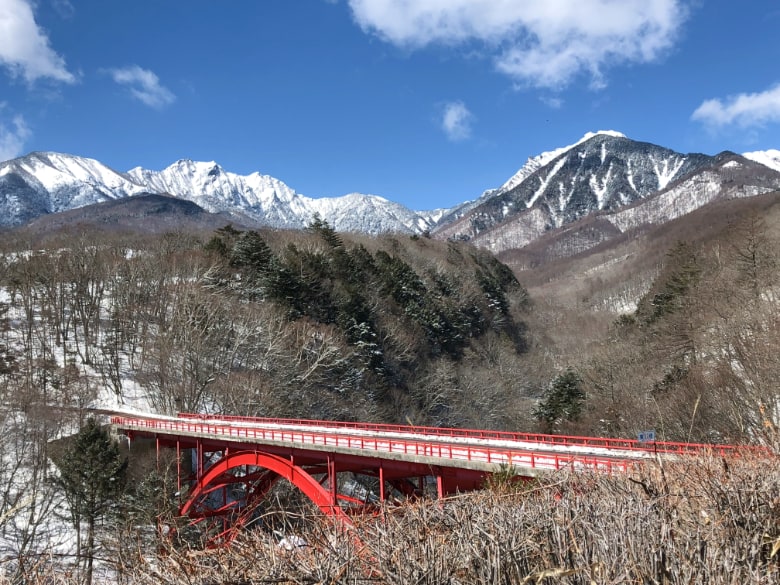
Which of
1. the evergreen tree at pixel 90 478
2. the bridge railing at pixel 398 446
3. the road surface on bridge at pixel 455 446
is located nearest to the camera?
the bridge railing at pixel 398 446

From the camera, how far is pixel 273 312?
5059 centimetres

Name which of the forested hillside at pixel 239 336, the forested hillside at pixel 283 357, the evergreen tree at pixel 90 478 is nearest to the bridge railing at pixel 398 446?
the forested hillside at pixel 283 357

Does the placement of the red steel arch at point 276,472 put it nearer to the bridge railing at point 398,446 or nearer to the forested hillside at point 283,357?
the bridge railing at point 398,446

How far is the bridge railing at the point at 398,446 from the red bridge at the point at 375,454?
38mm

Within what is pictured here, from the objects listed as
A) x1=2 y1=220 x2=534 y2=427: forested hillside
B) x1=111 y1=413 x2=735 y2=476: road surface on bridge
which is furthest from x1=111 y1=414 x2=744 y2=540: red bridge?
x1=2 y1=220 x2=534 y2=427: forested hillside

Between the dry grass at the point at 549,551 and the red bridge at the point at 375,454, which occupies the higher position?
the dry grass at the point at 549,551

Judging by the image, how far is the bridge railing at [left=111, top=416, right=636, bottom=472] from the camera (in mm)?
13814

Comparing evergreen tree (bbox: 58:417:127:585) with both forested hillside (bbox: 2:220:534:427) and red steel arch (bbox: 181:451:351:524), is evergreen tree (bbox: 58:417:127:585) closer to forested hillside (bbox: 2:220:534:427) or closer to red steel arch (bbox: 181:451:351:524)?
red steel arch (bbox: 181:451:351:524)

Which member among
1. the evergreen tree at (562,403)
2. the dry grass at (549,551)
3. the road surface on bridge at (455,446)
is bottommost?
the evergreen tree at (562,403)

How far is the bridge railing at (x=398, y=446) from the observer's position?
13.8m

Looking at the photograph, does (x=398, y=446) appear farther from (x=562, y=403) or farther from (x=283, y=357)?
(x=562, y=403)

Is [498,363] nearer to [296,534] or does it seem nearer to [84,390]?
[84,390]

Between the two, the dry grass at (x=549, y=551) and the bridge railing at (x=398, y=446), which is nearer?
the dry grass at (x=549, y=551)

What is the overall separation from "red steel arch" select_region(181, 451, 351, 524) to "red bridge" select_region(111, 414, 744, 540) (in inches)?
1.7
